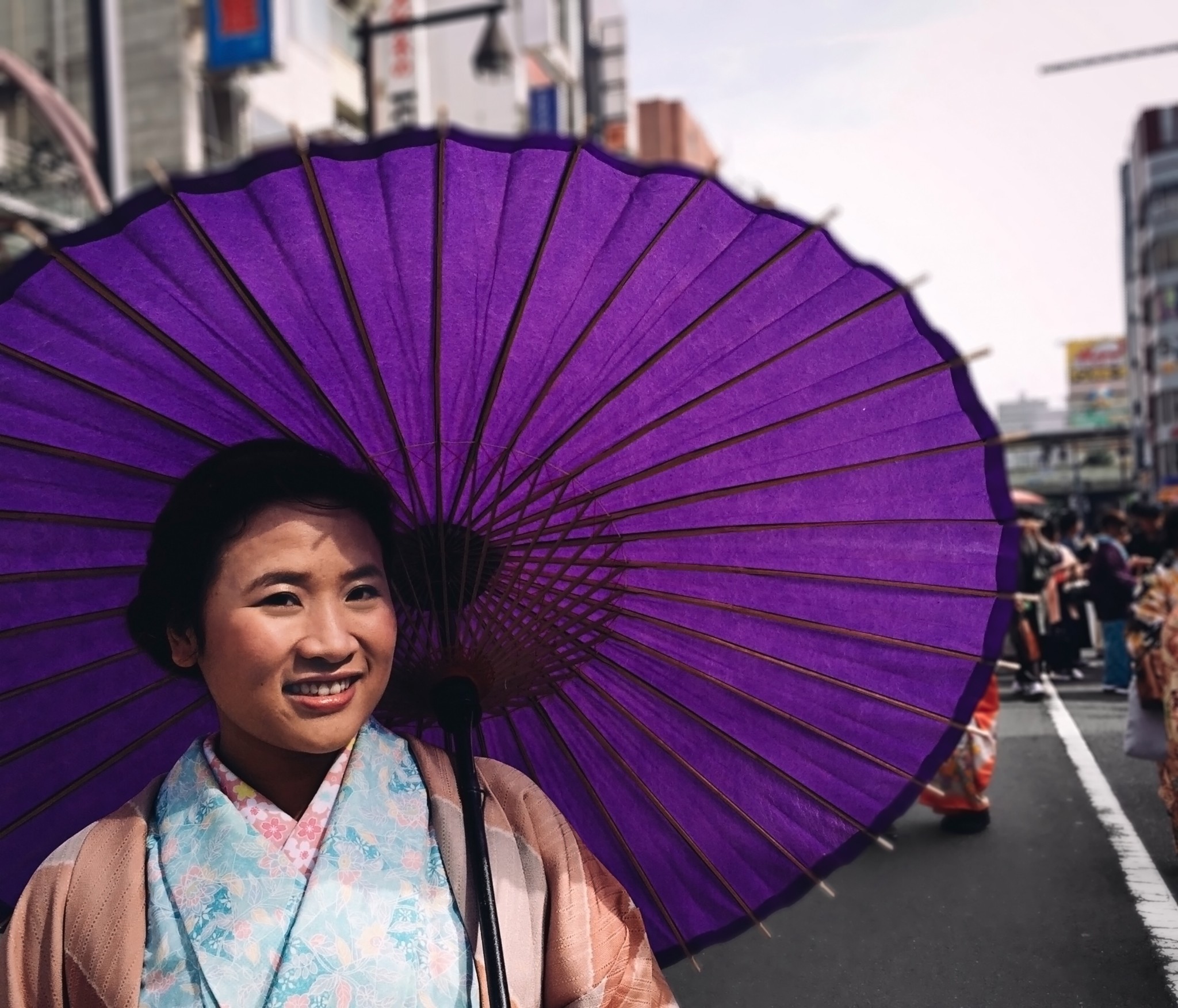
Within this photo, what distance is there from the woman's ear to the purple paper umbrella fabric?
24 centimetres

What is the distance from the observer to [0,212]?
1394cm

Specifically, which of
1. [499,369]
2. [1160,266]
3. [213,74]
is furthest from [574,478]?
[1160,266]

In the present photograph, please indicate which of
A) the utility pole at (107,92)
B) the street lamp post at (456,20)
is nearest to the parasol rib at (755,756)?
the utility pole at (107,92)

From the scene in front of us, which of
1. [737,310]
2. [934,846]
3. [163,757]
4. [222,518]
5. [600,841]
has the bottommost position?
[934,846]

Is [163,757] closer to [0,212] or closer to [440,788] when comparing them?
[440,788]

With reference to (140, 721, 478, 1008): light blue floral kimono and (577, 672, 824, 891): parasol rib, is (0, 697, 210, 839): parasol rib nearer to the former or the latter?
(140, 721, 478, 1008): light blue floral kimono

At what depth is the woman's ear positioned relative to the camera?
175cm

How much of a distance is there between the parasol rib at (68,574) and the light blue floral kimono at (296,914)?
0.41 metres

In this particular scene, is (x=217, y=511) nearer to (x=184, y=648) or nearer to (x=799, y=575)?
(x=184, y=648)

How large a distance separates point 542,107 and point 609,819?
31408 millimetres

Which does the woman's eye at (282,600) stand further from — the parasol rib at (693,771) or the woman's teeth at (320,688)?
the parasol rib at (693,771)

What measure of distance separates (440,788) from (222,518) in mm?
479

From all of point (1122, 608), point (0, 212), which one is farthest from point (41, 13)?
point (1122, 608)

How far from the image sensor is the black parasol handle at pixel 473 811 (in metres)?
1.57
